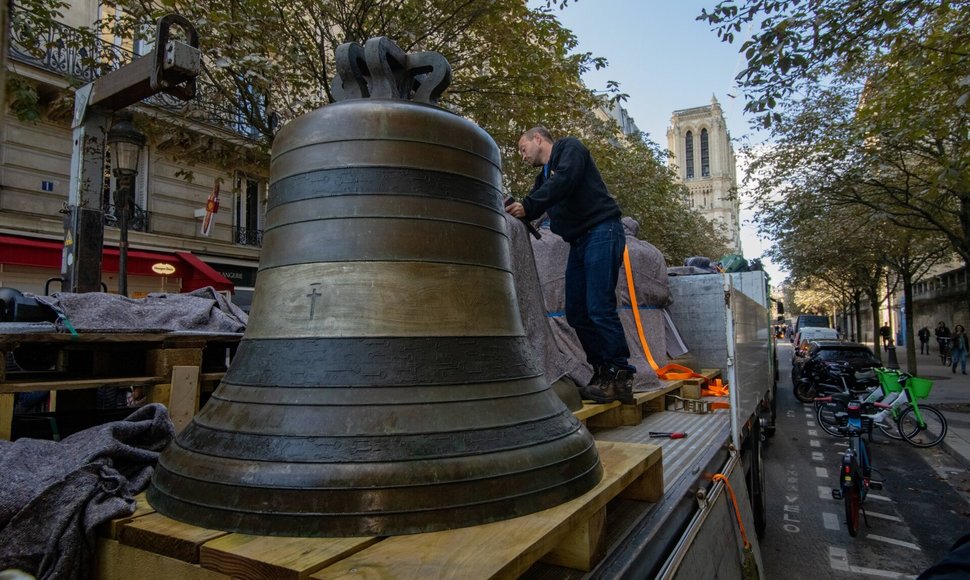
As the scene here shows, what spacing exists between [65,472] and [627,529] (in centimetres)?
167

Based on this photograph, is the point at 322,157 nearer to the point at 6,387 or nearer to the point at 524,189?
the point at 6,387

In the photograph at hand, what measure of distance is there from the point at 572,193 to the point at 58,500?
9.97ft

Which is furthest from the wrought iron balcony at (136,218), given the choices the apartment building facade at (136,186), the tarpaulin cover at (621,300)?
the tarpaulin cover at (621,300)

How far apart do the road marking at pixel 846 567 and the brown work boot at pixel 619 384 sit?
11.5 feet

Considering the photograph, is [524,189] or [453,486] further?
[524,189]

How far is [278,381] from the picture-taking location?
171 cm

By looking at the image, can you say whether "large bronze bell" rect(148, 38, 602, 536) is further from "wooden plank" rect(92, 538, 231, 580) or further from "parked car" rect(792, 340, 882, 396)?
"parked car" rect(792, 340, 882, 396)

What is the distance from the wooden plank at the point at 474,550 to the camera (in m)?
1.25

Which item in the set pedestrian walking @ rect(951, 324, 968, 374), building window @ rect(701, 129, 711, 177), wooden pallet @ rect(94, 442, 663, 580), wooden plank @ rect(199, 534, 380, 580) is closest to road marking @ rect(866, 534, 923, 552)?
wooden pallet @ rect(94, 442, 663, 580)

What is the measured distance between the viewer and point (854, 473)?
21.6 ft

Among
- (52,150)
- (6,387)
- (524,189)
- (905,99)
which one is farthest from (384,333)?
(52,150)

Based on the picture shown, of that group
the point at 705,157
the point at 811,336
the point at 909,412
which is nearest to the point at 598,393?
the point at 909,412

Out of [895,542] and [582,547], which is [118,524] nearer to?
[582,547]

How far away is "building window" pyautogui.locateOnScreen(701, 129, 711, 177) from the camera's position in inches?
4053
